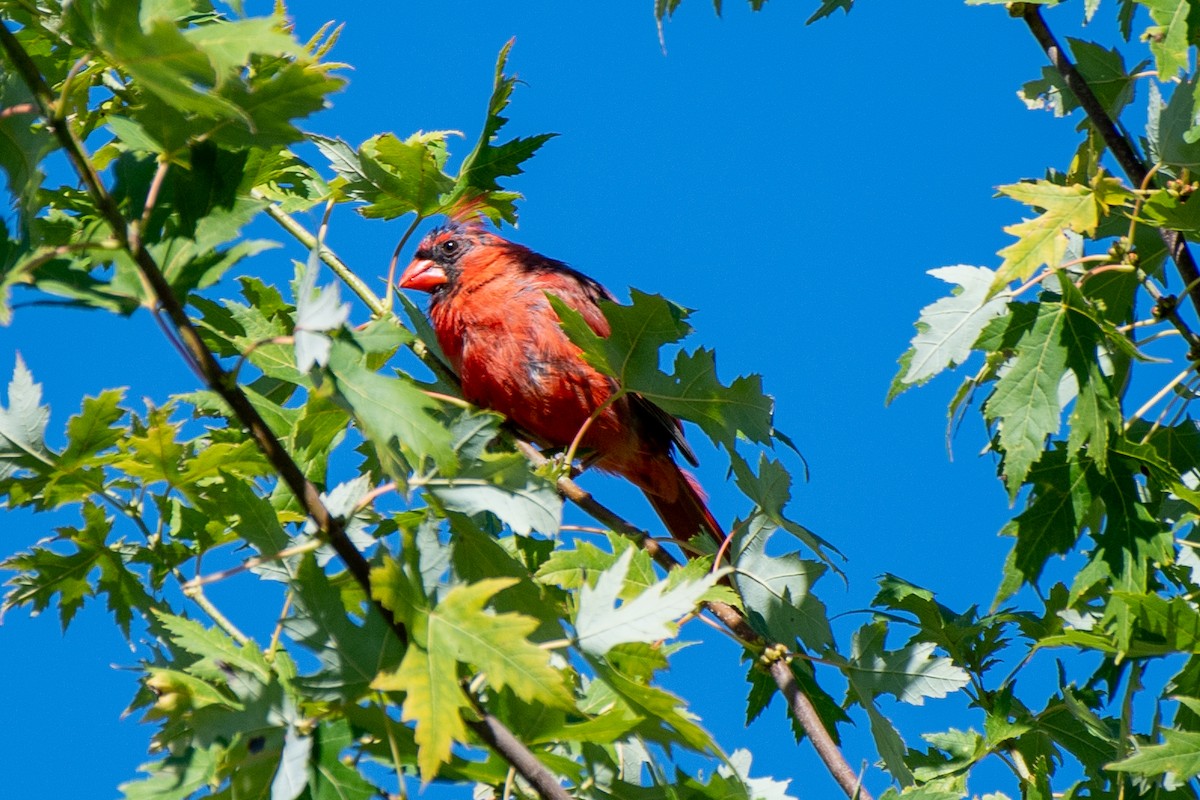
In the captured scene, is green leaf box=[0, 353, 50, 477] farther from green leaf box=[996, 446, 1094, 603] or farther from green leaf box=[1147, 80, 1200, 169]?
green leaf box=[1147, 80, 1200, 169]

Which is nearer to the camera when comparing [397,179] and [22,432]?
[22,432]

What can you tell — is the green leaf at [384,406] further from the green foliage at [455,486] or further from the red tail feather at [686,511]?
the red tail feather at [686,511]

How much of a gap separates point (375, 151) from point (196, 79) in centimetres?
138

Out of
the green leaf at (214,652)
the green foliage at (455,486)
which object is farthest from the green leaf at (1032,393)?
the green leaf at (214,652)

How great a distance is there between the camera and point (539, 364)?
448cm

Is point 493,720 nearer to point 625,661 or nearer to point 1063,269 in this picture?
point 625,661

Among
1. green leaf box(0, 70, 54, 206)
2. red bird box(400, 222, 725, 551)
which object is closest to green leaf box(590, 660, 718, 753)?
green leaf box(0, 70, 54, 206)

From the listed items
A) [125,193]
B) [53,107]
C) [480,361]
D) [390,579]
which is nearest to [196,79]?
[53,107]

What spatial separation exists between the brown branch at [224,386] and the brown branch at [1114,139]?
1709 mm

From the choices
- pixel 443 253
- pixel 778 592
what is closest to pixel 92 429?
pixel 778 592

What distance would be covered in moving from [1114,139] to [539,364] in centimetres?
203

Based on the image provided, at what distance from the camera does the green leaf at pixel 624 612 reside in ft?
6.57

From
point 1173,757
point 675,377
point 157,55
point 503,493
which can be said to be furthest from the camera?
point 675,377

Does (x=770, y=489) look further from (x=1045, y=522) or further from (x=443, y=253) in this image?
(x=443, y=253)
